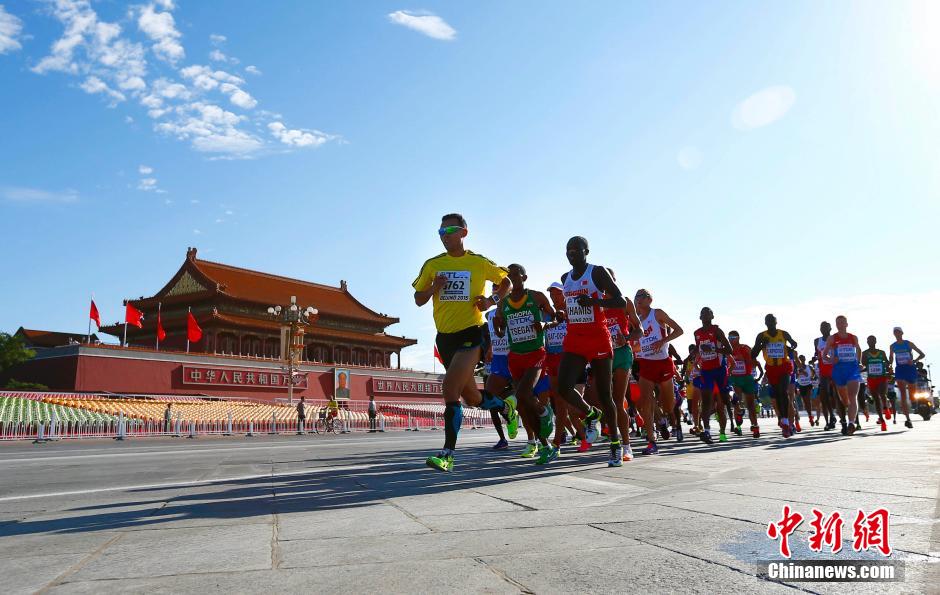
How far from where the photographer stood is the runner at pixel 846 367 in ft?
34.0

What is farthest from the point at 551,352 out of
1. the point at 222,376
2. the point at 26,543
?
the point at 222,376

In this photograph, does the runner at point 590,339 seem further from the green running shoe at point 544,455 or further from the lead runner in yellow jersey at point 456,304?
the lead runner in yellow jersey at point 456,304

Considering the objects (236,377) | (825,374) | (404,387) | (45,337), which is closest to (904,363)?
(825,374)

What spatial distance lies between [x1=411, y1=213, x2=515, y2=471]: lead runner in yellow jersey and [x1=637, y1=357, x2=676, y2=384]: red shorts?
120 inches

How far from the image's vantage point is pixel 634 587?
1663mm

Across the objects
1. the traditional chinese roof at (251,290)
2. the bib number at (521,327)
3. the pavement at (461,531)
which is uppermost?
the traditional chinese roof at (251,290)

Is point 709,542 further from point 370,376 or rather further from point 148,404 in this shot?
point 370,376

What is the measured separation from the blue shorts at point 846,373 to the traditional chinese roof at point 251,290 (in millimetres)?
37142

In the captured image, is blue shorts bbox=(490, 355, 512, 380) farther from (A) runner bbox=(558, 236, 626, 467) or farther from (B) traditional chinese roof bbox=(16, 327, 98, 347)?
(B) traditional chinese roof bbox=(16, 327, 98, 347)

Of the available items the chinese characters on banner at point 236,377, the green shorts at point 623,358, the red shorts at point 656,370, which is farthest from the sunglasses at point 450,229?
the chinese characters on banner at point 236,377

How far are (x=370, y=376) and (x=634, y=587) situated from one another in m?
44.2

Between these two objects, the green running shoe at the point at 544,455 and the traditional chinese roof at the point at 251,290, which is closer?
the green running shoe at the point at 544,455

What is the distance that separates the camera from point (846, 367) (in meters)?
10.4

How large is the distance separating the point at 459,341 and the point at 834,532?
342cm
